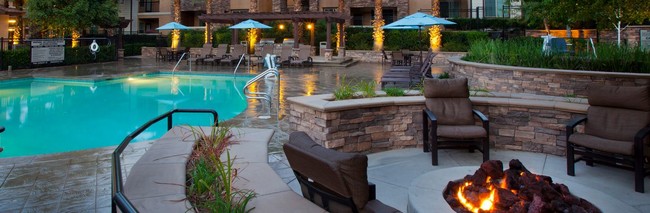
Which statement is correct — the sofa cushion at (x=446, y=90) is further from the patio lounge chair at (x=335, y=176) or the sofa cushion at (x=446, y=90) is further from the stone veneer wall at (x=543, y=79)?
the patio lounge chair at (x=335, y=176)

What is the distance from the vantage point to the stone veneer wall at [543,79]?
7.89m

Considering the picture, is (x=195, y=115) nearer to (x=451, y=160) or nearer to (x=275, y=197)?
(x=451, y=160)

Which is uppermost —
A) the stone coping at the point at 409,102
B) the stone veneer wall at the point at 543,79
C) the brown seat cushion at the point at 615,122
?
the stone veneer wall at the point at 543,79

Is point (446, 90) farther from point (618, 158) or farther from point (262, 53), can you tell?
point (262, 53)

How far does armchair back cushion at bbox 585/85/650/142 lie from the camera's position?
5.11 m

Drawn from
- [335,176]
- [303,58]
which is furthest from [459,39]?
[335,176]

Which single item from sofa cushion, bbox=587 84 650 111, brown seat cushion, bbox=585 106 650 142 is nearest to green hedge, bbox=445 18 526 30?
sofa cushion, bbox=587 84 650 111

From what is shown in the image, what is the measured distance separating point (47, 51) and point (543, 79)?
70.3 ft

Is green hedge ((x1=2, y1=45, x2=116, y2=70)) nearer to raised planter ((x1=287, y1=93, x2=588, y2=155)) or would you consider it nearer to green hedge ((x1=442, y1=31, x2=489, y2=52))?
raised planter ((x1=287, y1=93, x2=588, y2=155))

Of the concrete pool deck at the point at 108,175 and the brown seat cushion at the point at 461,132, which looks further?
the brown seat cushion at the point at 461,132

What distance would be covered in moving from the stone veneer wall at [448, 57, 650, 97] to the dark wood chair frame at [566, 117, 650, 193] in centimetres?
303

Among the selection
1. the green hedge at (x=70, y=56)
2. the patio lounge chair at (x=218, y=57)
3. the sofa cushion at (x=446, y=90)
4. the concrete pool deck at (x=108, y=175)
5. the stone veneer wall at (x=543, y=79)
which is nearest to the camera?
the concrete pool deck at (x=108, y=175)

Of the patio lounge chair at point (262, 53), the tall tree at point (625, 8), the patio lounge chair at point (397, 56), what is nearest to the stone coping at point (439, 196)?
the tall tree at point (625, 8)

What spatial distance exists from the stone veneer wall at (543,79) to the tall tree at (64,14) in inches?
880
